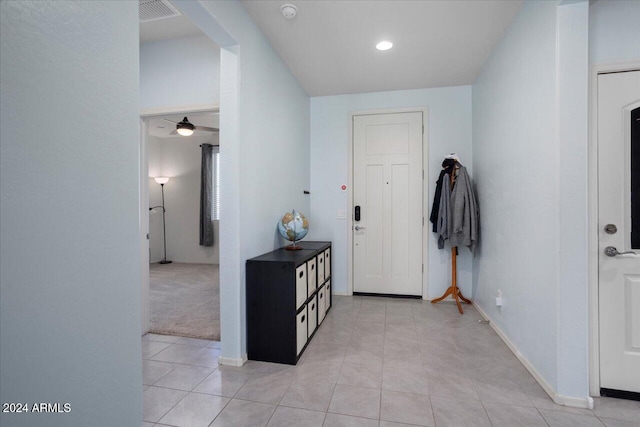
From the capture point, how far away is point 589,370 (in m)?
1.80

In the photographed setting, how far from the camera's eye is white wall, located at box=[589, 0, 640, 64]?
175cm

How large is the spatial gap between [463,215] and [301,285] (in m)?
1.97

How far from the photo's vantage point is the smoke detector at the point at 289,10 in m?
2.19

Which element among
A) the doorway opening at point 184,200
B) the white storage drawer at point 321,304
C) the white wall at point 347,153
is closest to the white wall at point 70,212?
the white storage drawer at point 321,304

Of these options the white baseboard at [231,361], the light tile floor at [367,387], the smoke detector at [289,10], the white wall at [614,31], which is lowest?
the light tile floor at [367,387]

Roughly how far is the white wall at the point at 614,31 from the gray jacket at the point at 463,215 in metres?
1.56

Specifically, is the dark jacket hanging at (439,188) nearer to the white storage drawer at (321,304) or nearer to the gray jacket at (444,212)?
the gray jacket at (444,212)

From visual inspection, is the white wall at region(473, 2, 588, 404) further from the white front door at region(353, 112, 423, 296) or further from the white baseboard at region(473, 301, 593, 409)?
the white front door at region(353, 112, 423, 296)

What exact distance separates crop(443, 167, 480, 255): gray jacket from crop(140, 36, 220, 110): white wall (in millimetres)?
2614

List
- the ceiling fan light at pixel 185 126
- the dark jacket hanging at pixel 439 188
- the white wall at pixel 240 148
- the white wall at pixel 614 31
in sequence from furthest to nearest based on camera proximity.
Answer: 1. the ceiling fan light at pixel 185 126
2. the dark jacket hanging at pixel 439 188
3. the white wall at pixel 240 148
4. the white wall at pixel 614 31

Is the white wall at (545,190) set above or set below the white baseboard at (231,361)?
above

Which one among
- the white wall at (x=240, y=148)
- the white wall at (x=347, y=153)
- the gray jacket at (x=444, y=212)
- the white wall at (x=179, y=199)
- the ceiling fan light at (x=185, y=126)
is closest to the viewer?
the white wall at (x=240, y=148)

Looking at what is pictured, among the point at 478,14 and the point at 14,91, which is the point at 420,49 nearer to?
the point at 478,14

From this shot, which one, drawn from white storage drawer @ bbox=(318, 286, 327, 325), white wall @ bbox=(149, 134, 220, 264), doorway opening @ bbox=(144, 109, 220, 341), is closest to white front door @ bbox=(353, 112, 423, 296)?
white storage drawer @ bbox=(318, 286, 327, 325)
